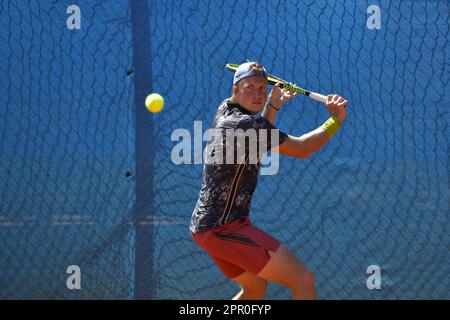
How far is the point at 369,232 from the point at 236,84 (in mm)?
1680

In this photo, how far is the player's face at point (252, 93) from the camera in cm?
462

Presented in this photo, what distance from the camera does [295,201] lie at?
18.8ft

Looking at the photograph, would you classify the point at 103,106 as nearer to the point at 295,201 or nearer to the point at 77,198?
the point at 77,198

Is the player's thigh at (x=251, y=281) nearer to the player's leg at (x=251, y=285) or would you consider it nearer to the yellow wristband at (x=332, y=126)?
the player's leg at (x=251, y=285)

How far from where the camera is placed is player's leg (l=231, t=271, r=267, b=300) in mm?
4671

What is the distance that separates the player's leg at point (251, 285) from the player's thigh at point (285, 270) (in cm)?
27

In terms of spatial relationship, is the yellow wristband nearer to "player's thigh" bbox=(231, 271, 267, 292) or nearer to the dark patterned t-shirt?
the dark patterned t-shirt

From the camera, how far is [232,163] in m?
4.50

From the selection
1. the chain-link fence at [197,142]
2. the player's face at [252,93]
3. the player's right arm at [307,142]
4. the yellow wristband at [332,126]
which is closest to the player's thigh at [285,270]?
the player's right arm at [307,142]

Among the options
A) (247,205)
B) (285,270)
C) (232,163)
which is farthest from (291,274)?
(232,163)

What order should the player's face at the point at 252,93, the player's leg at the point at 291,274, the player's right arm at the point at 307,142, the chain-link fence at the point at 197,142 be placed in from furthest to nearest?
the chain-link fence at the point at 197,142
the player's face at the point at 252,93
the player's right arm at the point at 307,142
the player's leg at the point at 291,274

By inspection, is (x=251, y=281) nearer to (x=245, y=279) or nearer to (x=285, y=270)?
(x=245, y=279)

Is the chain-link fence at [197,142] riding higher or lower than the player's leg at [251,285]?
higher

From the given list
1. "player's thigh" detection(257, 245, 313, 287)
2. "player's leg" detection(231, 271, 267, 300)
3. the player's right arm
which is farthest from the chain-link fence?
"player's thigh" detection(257, 245, 313, 287)
